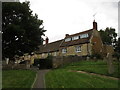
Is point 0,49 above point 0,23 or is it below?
below

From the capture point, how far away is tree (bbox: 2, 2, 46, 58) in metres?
33.5

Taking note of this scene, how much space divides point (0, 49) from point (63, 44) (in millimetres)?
31620

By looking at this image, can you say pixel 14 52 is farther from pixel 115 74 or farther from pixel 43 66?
pixel 115 74

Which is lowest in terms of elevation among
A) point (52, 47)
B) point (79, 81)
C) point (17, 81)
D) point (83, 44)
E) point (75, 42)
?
point (17, 81)

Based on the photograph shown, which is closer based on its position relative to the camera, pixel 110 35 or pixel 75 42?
pixel 75 42

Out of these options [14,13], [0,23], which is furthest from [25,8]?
[0,23]

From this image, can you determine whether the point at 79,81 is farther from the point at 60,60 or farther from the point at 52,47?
the point at 52,47

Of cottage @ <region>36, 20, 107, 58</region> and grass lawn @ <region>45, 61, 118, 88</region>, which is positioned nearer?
grass lawn @ <region>45, 61, 118, 88</region>

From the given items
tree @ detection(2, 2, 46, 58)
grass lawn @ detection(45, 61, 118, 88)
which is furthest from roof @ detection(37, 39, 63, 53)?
grass lawn @ detection(45, 61, 118, 88)

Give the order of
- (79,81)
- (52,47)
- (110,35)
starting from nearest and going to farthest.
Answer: (79,81) < (52,47) < (110,35)

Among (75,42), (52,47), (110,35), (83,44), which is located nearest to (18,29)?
(83,44)

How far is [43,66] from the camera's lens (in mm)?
47094

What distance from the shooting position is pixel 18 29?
32.7 meters

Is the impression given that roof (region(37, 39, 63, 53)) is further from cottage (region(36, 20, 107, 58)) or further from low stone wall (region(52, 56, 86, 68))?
low stone wall (region(52, 56, 86, 68))
